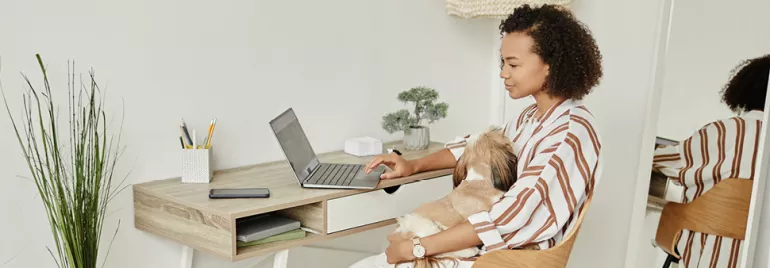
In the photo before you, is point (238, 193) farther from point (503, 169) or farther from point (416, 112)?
point (416, 112)

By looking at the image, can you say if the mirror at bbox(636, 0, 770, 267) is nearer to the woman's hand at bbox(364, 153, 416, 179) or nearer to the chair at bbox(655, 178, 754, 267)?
the chair at bbox(655, 178, 754, 267)

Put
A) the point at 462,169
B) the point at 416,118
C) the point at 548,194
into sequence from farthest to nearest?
1. the point at 416,118
2. the point at 462,169
3. the point at 548,194

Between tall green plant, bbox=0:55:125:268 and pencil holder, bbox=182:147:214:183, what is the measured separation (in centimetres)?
19

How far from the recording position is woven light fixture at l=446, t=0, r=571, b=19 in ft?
8.82

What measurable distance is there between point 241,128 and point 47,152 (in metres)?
0.62

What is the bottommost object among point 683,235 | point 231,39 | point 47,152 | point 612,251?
point 612,251

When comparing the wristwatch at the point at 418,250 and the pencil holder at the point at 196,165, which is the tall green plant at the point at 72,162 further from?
the wristwatch at the point at 418,250

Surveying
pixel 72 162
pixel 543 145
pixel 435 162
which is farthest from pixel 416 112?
pixel 72 162

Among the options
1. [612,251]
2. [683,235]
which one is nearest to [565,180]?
[683,235]

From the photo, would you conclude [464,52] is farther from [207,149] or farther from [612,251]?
[207,149]

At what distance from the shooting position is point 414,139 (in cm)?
266

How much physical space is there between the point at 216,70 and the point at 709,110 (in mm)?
1562

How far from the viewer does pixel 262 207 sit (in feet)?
6.00

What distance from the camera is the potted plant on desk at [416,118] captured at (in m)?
2.65
